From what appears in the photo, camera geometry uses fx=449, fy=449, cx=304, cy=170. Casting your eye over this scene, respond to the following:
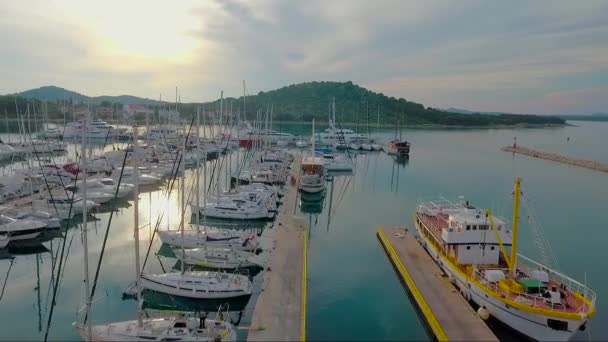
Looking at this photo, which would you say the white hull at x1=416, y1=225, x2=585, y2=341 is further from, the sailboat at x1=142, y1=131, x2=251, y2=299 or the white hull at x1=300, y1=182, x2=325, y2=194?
the white hull at x1=300, y1=182, x2=325, y2=194

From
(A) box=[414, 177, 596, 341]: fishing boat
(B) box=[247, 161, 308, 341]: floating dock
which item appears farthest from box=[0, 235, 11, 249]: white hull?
(A) box=[414, 177, 596, 341]: fishing boat

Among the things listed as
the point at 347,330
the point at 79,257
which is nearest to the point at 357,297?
the point at 347,330

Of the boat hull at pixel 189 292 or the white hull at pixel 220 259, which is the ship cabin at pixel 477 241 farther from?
the boat hull at pixel 189 292

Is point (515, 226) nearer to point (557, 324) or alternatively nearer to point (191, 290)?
point (557, 324)

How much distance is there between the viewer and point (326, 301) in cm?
2650

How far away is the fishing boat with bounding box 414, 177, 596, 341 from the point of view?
843 inches

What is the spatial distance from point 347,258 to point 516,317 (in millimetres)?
13885

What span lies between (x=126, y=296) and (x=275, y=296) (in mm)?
9450

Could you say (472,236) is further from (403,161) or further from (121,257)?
(403,161)

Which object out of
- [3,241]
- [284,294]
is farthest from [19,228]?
[284,294]

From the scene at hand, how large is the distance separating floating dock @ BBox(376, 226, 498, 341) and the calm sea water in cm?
100

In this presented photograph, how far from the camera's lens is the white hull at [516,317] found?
2134 centimetres

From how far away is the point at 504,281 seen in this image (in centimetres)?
2422

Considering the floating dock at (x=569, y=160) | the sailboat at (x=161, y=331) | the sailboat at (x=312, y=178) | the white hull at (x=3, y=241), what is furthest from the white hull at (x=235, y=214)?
the floating dock at (x=569, y=160)
